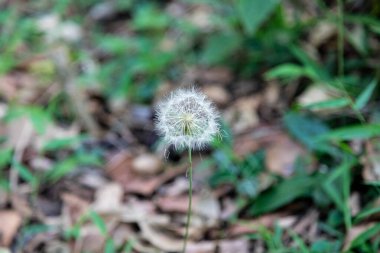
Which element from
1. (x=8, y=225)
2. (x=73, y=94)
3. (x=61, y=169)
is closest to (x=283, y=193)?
(x=61, y=169)

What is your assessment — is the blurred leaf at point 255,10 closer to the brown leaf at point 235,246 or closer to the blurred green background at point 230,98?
the blurred green background at point 230,98

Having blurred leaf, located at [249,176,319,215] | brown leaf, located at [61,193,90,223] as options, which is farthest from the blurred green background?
brown leaf, located at [61,193,90,223]

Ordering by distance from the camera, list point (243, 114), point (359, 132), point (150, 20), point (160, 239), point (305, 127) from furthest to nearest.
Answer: point (150, 20) → point (243, 114) → point (305, 127) → point (160, 239) → point (359, 132)

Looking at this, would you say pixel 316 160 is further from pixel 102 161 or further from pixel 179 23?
pixel 179 23

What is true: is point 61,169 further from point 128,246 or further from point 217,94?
point 217,94

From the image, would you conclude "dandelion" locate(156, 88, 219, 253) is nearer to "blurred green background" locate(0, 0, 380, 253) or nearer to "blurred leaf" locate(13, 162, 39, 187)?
"blurred green background" locate(0, 0, 380, 253)

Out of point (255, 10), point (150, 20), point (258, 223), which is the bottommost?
point (258, 223)

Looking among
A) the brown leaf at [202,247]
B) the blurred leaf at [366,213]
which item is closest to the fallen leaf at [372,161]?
the blurred leaf at [366,213]
